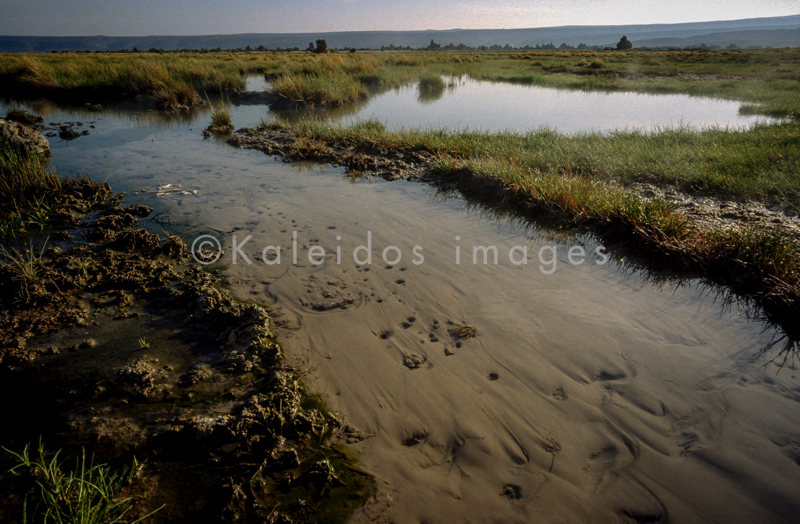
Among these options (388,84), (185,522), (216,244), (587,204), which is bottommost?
(185,522)

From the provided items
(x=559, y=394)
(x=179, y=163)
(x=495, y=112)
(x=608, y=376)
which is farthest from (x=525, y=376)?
(x=495, y=112)

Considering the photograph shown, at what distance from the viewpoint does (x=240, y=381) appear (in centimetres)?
293

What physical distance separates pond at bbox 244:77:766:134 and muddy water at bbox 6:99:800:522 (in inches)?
299

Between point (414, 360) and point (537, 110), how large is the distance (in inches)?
563

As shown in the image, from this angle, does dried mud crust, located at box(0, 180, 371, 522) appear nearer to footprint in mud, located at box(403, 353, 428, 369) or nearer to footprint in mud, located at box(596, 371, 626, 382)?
footprint in mud, located at box(403, 353, 428, 369)

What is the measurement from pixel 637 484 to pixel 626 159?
706 centimetres

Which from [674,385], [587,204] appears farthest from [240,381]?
[587,204]

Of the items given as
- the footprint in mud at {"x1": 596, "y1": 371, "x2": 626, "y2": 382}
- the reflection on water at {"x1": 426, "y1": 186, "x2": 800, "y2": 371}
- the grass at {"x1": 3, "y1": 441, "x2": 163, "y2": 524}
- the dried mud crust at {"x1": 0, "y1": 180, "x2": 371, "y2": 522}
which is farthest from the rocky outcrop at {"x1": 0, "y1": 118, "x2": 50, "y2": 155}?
the footprint in mud at {"x1": 596, "y1": 371, "x2": 626, "y2": 382}

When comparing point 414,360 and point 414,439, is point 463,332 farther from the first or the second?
point 414,439

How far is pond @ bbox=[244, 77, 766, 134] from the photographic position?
12156mm

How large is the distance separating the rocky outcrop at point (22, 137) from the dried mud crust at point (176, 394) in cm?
519

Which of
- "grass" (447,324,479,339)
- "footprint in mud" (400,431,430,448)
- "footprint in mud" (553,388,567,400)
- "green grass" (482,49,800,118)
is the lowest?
"footprint in mud" (400,431,430,448)

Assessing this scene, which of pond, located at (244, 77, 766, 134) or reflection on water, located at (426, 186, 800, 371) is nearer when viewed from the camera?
reflection on water, located at (426, 186, 800, 371)

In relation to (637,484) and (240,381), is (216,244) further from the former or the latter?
(637,484)
